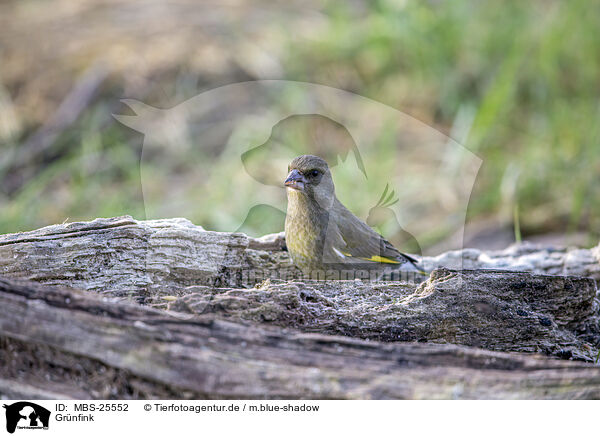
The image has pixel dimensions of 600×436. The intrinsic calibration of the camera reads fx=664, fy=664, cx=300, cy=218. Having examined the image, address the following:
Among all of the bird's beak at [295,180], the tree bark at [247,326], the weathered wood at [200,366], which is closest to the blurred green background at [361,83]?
the bird's beak at [295,180]

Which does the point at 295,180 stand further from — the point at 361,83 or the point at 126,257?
the point at 361,83

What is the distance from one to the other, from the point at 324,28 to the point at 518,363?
6.38 meters

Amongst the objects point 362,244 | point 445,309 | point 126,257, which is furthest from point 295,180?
point 445,309

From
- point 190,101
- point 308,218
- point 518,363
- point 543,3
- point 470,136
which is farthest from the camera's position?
point 543,3

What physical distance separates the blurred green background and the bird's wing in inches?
76.2

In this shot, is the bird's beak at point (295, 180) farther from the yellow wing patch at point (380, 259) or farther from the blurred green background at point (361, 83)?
the blurred green background at point (361, 83)

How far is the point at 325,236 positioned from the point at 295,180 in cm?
36

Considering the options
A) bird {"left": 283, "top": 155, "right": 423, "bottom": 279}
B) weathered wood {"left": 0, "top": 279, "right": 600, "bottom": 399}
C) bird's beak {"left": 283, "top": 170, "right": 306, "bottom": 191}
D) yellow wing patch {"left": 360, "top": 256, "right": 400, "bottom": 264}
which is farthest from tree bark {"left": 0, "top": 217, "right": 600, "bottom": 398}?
yellow wing patch {"left": 360, "top": 256, "right": 400, "bottom": 264}

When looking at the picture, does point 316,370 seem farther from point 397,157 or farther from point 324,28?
point 324,28
